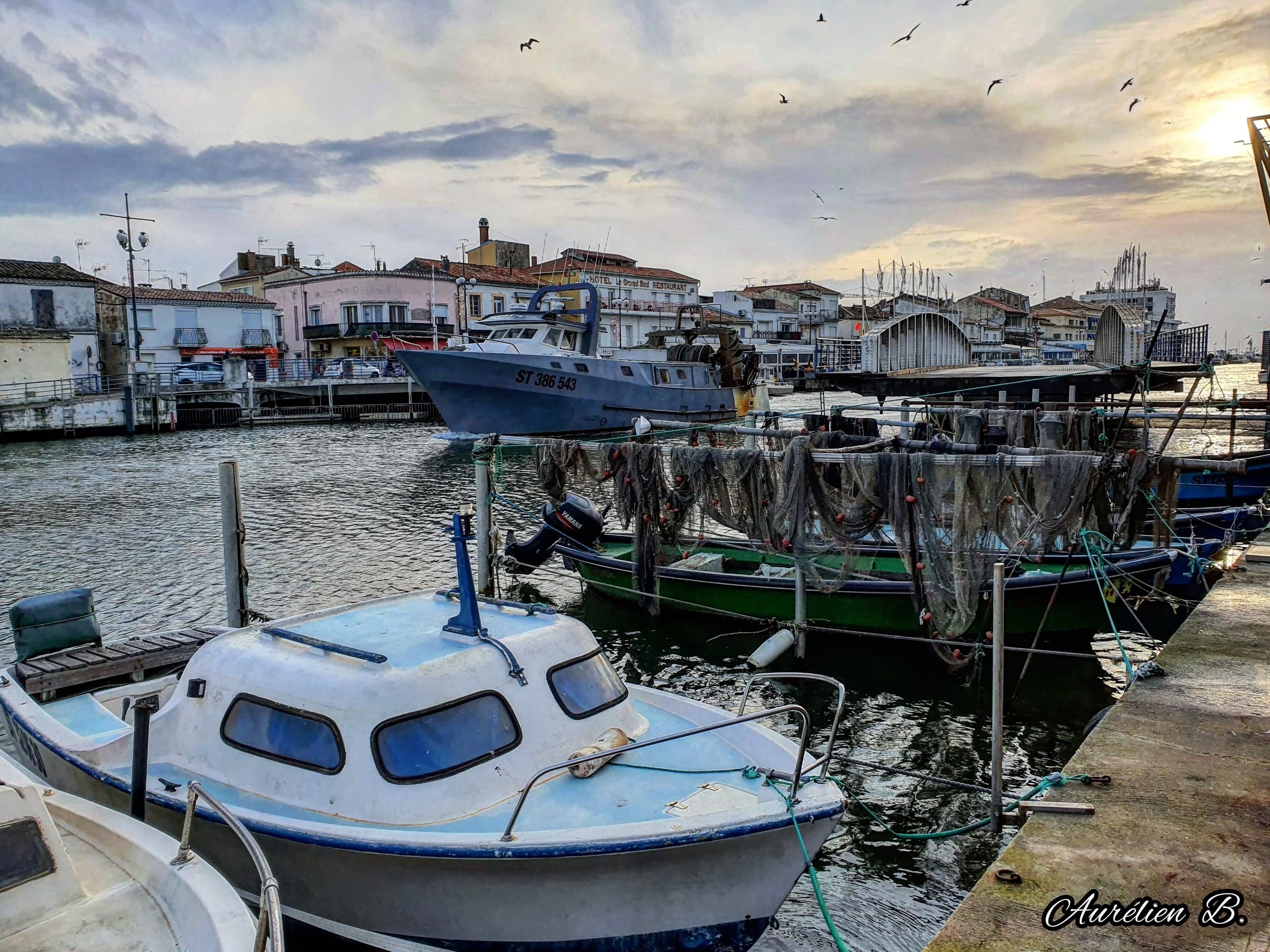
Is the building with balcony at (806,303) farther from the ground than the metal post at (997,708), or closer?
farther from the ground

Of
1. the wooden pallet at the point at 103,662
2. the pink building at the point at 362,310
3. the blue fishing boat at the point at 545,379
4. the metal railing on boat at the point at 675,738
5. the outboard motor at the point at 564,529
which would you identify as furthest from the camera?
the pink building at the point at 362,310

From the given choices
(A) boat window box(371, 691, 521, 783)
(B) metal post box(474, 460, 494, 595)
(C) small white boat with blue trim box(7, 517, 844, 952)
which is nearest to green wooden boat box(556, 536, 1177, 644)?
(B) metal post box(474, 460, 494, 595)

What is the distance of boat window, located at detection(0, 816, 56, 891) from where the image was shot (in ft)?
15.4

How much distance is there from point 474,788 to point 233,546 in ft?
22.1

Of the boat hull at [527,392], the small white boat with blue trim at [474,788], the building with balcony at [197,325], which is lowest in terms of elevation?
the small white boat with blue trim at [474,788]

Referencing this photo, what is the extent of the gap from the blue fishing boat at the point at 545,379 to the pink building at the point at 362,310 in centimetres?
3268

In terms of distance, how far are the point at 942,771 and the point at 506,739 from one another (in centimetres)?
559

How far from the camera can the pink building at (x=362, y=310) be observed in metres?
69.9

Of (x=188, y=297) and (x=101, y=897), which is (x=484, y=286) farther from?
(x=101, y=897)

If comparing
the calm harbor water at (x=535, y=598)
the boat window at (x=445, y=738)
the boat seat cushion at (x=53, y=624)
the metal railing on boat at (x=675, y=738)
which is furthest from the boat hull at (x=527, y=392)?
the metal railing on boat at (x=675, y=738)

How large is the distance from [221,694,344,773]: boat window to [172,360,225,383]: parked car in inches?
2130

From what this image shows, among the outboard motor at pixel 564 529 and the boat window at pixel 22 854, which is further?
the outboard motor at pixel 564 529

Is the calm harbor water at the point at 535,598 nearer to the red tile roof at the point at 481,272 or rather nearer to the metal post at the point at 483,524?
the metal post at the point at 483,524

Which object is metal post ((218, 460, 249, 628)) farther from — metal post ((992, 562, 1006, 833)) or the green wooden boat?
metal post ((992, 562, 1006, 833))
